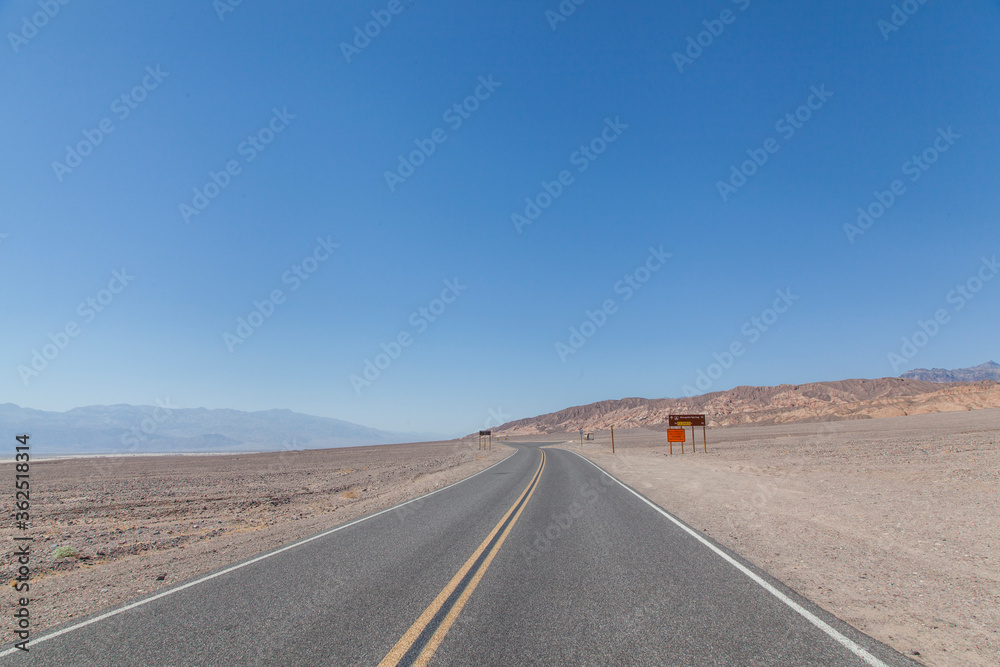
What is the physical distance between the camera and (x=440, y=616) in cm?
549

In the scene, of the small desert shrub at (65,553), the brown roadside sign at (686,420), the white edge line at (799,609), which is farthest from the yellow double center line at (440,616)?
the brown roadside sign at (686,420)

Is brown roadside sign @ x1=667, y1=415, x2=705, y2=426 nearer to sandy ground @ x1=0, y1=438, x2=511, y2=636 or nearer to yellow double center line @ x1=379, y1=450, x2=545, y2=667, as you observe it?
sandy ground @ x1=0, y1=438, x2=511, y2=636

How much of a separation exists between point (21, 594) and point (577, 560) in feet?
28.4

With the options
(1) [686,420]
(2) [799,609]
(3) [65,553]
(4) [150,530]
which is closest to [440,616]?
(2) [799,609]

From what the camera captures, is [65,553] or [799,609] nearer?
[799,609]

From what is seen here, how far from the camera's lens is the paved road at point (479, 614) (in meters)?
4.58

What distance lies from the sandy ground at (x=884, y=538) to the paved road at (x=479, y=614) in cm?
71

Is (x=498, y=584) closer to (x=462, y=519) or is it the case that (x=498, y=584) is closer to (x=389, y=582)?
(x=389, y=582)

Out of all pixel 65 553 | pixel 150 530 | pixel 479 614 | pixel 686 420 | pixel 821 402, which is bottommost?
pixel 150 530

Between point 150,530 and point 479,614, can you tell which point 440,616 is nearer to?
point 479,614

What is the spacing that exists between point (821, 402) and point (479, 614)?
146m

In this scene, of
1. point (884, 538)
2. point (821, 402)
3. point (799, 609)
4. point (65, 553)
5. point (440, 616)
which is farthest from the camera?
point (821, 402)

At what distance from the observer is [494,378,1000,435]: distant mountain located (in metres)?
76.9

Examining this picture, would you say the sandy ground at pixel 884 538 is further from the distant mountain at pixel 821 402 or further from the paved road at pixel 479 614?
the distant mountain at pixel 821 402
